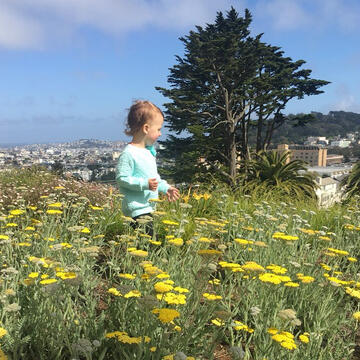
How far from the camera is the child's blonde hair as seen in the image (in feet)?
11.1

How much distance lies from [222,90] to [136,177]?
2044 centimetres

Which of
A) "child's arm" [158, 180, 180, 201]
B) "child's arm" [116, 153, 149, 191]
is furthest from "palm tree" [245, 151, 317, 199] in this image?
"child's arm" [116, 153, 149, 191]

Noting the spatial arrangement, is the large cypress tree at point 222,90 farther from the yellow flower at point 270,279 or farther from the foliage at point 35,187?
the yellow flower at point 270,279

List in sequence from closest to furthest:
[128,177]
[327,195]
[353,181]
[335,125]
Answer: [128,177] → [327,195] → [353,181] → [335,125]

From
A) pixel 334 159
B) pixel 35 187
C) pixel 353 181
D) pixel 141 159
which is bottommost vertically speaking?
pixel 334 159

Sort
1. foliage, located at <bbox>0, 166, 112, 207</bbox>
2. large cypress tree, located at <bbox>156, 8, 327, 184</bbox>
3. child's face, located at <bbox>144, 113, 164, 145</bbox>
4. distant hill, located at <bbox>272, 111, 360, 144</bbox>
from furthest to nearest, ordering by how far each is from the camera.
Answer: distant hill, located at <bbox>272, 111, 360, 144</bbox> < large cypress tree, located at <bbox>156, 8, 327, 184</bbox> < foliage, located at <bbox>0, 166, 112, 207</bbox> < child's face, located at <bbox>144, 113, 164, 145</bbox>

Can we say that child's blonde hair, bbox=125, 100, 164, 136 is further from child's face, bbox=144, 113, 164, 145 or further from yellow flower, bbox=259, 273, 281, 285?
yellow flower, bbox=259, 273, 281, 285

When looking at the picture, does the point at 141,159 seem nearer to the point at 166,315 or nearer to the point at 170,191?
the point at 170,191

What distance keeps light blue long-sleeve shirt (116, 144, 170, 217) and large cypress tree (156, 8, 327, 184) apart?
16883 mm

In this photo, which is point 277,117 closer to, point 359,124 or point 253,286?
point 253,286

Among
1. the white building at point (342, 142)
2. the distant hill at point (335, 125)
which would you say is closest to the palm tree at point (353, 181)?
the distant hill at point (335, 125)

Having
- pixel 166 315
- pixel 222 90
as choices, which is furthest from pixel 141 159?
pixel 222 90

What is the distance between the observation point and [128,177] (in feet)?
10.5

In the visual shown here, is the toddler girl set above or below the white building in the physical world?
below
